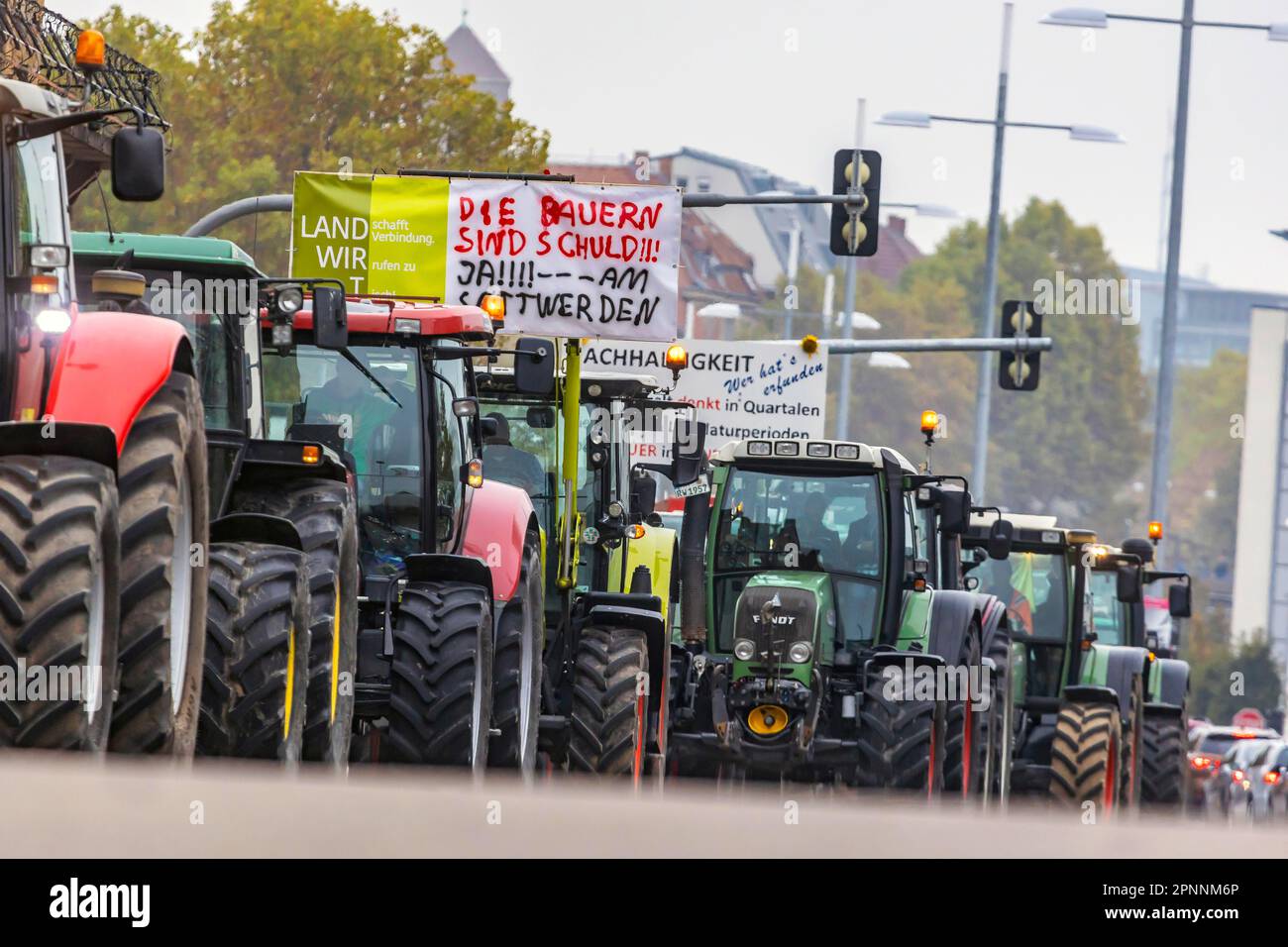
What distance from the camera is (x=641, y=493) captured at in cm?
1777

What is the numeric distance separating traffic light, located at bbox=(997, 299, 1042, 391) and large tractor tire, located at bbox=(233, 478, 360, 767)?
2056cm

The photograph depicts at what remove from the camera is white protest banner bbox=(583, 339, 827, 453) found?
1198 inches

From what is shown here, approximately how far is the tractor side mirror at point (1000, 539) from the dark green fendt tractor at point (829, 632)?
1.39 meters

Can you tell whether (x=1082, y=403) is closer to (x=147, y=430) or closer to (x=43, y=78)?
(x=43, y=78)

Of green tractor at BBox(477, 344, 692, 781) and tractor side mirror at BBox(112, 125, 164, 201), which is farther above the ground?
tractor side mirror at BBox(112, 125, 164, 201)

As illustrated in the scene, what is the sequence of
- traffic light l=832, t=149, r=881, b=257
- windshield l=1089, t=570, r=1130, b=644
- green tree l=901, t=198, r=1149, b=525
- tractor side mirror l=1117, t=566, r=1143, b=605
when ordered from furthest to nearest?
green tree l=901, t=198, r=1149, b=525, traffic light l=832, t=149, r=881, b=257, windshield l=1089, t=570, r=1130, b=644, tractor side mirror l=1117, t=566, r=1143, b=605

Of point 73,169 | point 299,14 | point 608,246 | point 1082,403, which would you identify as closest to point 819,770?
point 608,246

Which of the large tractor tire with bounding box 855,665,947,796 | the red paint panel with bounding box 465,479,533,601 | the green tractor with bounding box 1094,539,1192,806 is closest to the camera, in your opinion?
the red paint panel with bounding box 465,479,533,601

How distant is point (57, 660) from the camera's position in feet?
19.1

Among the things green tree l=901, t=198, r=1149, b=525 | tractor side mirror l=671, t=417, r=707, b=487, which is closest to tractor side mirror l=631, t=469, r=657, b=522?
tractor side mirror l=671, t=417, r=707, b=487

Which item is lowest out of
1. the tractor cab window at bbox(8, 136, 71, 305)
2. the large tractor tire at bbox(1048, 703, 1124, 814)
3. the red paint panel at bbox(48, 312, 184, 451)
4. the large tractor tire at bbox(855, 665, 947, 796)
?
the large tractor tire at bbox(1048, 703, 1124, 814)

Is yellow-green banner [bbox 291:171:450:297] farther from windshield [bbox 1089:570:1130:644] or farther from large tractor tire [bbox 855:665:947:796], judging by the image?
windshield [bbox 1089:570:1130:644]

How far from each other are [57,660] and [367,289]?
509 inches

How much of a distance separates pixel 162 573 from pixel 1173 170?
28.6 metres
